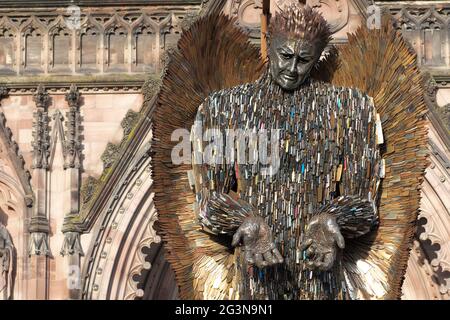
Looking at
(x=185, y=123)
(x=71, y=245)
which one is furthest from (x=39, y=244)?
(x=185, y=123)

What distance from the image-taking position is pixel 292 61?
952 cm

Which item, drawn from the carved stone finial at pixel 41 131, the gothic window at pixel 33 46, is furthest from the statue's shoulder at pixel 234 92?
the gothic window at pixel 33 46

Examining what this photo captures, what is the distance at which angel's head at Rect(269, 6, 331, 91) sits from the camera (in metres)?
9.52

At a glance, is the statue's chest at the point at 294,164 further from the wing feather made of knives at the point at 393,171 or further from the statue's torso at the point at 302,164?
the wing feather made of knives at the point at 393,171

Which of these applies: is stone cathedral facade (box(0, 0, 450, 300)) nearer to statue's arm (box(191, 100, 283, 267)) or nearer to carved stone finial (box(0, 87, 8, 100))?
carved stone finial (box(0, 87, 8, 100))

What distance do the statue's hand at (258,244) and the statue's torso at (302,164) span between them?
0.49 feet

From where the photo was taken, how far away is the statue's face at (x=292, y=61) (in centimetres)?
952

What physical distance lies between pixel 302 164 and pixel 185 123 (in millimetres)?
714

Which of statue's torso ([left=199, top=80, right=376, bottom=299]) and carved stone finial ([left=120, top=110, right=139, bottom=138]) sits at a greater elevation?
carved stone finial ([left=120, top=110, right=139, bottom=138])

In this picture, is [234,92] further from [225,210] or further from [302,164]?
[225,210]

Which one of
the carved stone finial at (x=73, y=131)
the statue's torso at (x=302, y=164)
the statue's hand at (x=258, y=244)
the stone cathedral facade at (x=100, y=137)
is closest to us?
the statue's hand at (x=258, y=244)

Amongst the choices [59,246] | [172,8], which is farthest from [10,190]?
[172,8]

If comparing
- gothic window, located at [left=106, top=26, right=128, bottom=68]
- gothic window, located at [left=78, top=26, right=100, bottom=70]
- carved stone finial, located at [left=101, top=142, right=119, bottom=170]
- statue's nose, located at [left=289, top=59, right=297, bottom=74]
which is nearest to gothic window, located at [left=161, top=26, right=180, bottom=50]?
gothic window, located at [left=106, top=26, right=128, bottom=68]
